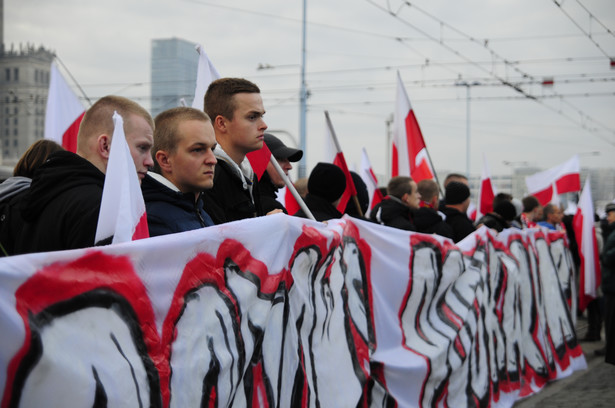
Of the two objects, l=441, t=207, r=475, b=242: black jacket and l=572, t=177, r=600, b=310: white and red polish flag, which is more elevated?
l=441, t=207, r=475, b=242: black jacket

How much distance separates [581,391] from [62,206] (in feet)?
18.8

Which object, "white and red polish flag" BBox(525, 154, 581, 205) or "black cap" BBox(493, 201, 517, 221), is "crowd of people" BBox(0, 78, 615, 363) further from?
"white and red polish flag" BBox(525, 154, 581, 205)

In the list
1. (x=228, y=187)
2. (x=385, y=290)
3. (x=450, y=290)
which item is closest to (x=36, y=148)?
(x=228, y=187)

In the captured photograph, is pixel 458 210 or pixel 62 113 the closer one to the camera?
pixel 458 210

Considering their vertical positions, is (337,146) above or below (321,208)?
above

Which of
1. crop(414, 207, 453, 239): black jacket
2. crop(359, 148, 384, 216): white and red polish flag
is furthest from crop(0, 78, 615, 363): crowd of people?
crop(359, 148, 384, 216): white and red polish flag

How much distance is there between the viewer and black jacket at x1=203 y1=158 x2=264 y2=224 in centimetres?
401

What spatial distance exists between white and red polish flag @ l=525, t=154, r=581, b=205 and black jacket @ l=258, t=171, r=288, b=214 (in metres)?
8.12

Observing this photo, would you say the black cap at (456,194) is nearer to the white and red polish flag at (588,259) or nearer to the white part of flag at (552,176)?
the white and red polish flag at (588,259)

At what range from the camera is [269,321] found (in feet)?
10.9

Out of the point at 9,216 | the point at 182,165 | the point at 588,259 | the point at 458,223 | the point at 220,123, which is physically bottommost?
the point at 588,259

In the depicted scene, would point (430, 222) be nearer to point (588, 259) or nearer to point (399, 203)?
point (399, 203)

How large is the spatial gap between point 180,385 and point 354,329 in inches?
72.2

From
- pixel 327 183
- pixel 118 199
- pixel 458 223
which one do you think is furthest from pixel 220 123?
pixel 458 223
